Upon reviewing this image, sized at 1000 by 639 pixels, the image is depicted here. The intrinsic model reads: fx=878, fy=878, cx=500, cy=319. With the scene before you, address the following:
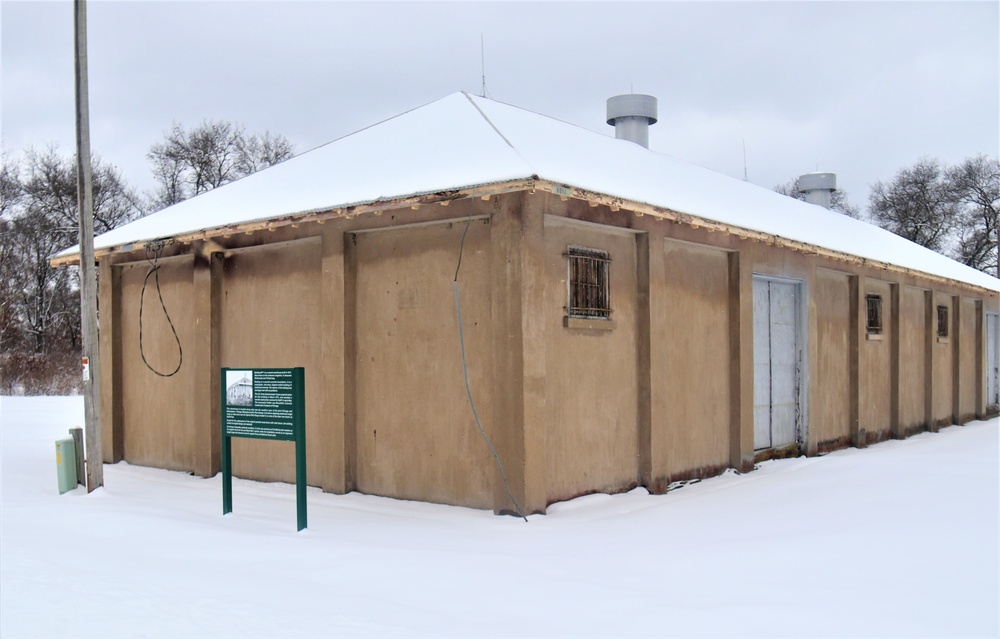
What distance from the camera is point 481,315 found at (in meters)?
8.90

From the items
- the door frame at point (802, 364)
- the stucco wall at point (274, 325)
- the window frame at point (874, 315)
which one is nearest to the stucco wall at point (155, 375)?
the stucco wall at point (274, 325)

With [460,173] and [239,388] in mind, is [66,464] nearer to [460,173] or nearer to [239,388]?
[239,388]

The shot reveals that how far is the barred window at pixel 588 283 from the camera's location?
9.20m

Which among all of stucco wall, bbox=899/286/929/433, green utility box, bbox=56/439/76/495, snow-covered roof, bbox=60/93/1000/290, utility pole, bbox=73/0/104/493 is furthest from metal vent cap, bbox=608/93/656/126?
green utility box, bbox=56/439/76/495

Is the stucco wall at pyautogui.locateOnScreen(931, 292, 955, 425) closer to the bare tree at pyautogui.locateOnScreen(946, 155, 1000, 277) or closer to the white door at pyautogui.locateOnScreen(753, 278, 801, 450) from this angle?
the white door at pyautogui.locateOnScreen(753, 278, 801, 450)

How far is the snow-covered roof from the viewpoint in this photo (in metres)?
8.77

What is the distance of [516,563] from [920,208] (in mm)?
48928

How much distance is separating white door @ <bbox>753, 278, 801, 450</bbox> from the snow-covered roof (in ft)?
3.11

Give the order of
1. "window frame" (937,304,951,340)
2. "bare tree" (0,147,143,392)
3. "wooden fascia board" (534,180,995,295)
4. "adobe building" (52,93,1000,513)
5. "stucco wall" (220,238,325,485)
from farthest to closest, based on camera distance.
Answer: "bare tree" (0,147,143,392), "window frame" (937,304,951,340), "stucco wall" (220,238,325,485), "adobe building" (52,93,1000,513), "wooden fascia board" (534,180,995,295)

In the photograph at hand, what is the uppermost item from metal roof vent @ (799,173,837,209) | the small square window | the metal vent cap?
the metal vent cap

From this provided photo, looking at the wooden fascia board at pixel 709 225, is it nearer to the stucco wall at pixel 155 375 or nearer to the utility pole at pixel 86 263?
the utility pole at pixel 86 263

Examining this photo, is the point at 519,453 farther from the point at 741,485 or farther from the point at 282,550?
the point at 741,485

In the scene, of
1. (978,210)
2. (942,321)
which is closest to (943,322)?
(942,321)

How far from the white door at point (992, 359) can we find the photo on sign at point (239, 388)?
2040 centimetres
